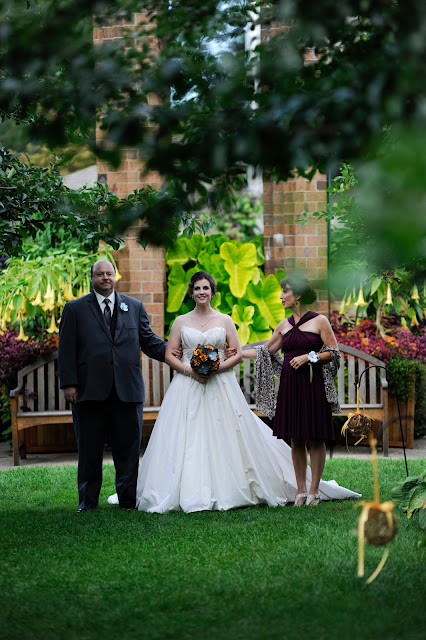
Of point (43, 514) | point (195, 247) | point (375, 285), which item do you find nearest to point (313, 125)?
point (43, 514)

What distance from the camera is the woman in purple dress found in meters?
6.61

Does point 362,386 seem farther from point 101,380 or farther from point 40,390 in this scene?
point 101,380

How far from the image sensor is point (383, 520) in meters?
3.33

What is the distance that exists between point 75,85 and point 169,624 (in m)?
2.40

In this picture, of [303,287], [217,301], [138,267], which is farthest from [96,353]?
[217,301]

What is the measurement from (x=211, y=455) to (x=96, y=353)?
1253 mm

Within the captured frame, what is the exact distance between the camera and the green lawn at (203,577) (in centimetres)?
381

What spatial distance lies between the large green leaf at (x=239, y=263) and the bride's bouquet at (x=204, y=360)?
4.60 metres

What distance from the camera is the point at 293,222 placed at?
37.1ft

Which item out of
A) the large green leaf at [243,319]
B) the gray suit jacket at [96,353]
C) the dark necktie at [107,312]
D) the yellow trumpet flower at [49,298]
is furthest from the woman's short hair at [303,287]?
the large green leaf at [243,319]

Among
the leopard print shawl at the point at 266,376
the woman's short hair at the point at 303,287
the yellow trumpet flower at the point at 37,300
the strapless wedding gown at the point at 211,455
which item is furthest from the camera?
the yellow trumpet flower at the point at 37,300

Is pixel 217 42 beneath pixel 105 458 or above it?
above

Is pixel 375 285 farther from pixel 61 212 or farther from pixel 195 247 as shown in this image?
pixel 61 212

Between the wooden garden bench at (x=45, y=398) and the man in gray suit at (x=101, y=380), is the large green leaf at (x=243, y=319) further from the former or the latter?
the man in gray suit at (x=101, y=380)
